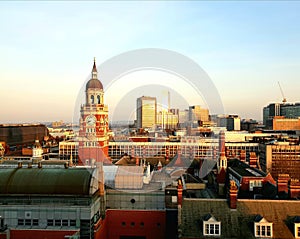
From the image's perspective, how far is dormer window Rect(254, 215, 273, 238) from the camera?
26.5 metres

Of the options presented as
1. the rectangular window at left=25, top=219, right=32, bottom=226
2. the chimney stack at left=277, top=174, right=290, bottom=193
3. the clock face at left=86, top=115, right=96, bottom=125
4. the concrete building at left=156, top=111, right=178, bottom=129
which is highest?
the concrete building at left=156, top=111, right=178, bottom=129

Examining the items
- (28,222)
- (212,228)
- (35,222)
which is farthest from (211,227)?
(28,222)

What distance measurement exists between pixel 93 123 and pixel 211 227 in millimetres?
38469

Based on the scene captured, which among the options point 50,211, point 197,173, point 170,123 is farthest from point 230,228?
point 170,123

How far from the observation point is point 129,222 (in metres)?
36.1

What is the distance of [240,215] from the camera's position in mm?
28062

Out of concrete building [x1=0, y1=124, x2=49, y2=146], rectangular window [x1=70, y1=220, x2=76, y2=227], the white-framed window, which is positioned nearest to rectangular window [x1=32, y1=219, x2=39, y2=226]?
rectangular window [x1=70, y1=220, x2=76, y2=227]

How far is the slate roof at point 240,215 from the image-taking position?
27000 mm

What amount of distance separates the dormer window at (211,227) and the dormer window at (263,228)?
282cm

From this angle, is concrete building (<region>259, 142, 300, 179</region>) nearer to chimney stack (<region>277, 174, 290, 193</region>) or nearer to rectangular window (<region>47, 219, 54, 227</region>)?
chimney stack (<region>277, 174, 290, 193</region>)

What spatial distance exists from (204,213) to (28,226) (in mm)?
15983

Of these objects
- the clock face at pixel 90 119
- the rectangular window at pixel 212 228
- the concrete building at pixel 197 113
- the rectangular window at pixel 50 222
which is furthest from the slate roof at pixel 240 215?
the concrete building at pixel 197 113

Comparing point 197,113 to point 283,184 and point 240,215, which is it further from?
point 240,215

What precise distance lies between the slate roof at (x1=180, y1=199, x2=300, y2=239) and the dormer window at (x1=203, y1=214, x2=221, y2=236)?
0.39 m
